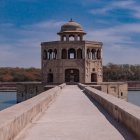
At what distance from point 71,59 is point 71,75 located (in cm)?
297

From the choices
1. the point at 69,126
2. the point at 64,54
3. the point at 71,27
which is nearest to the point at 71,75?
the point at 64,54

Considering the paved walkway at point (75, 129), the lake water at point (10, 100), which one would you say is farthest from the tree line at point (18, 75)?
the paved walkway at point (75, 129)

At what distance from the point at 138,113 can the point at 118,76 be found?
7963 cm

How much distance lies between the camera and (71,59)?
4128 centimetres

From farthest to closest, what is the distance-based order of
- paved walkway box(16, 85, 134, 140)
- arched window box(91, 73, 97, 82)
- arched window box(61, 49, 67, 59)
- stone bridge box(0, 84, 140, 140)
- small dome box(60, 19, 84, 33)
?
1. arched window box(91, 73, 97, 82)
2. small dome box(60, 19, 84, 33)
3. arched window box(61, 49, 67, 59)
4. paved walkway box(16, 85, 134, 140)
5. stone bridge box(0, 84, 140, 140)

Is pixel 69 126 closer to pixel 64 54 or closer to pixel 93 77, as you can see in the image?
pixel 64 54

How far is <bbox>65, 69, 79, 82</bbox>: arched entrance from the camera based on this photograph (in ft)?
141

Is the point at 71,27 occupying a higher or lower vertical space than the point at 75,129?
higher

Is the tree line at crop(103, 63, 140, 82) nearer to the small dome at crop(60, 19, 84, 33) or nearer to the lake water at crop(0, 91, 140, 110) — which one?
the lake water at crop(0, 91, 140, 110)

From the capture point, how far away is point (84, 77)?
1625 inches

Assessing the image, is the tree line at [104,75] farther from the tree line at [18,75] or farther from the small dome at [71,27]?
the small dome at [71,27]

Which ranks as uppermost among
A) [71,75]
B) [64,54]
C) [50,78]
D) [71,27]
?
[71,27]

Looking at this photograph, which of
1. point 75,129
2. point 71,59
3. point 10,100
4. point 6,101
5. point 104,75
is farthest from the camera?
point 104,75

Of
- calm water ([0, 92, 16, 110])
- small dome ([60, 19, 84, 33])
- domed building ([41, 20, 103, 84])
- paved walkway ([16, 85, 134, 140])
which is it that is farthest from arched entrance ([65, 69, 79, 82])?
paved walkway ([16, 85, 134, 140])
